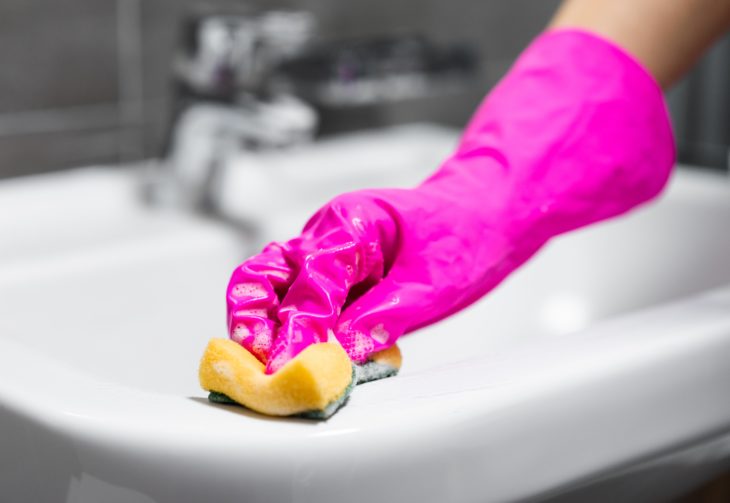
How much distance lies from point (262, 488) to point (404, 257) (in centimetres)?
13

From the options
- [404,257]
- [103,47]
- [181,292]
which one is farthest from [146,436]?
[103,47]

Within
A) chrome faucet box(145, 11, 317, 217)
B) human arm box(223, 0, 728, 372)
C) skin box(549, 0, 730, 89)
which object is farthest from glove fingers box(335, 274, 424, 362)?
chrome faucet box(145, 11, 317, 217)

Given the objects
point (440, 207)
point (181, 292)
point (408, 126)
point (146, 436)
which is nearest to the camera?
point (146, 436)

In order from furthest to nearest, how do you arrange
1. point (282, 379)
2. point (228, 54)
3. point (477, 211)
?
point (228, 54), point (477, 211), point (282, 379)

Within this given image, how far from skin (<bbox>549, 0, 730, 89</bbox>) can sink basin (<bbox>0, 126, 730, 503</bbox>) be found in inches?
5.4

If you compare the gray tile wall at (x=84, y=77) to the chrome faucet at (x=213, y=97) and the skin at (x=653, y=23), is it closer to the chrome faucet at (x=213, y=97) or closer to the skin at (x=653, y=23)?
the chrome faucet at (x=213, y=97)

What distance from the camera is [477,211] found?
467 millimetres

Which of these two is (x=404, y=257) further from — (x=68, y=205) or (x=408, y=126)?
(x=408, y=126)

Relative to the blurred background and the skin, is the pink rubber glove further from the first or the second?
the blurred background

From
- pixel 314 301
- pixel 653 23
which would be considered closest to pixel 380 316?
pixel 314 301

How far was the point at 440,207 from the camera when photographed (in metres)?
0.46

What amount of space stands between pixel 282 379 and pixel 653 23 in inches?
13.0

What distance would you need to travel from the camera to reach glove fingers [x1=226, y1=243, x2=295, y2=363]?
1.26ft

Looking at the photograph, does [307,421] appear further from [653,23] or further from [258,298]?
[653,23]
